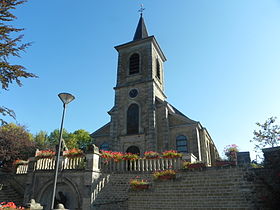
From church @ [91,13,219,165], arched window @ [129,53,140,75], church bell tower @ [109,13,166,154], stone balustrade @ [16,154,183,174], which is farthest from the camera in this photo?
arched window @ [129,53,140,75]

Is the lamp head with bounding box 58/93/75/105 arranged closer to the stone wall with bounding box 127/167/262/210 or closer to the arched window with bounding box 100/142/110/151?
the stone wall with bounding box 127/167/262/210

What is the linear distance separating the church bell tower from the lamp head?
37.9 feet

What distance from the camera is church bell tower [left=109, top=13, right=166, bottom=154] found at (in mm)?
18406

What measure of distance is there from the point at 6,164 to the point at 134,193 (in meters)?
12.4

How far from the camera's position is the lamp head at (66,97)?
6883mm

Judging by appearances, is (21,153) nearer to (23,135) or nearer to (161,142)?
(23,135)

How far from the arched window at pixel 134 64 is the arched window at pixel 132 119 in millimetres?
4179

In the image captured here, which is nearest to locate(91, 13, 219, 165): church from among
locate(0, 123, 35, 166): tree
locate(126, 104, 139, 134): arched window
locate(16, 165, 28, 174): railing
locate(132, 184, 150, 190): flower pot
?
locate(126, 104, 139, 134): arched window

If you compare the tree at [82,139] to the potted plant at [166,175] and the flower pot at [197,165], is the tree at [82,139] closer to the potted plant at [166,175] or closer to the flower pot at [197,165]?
the potted plant at [166,175]

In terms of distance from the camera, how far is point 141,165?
36.0 ft

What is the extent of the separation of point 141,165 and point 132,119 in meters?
8.92

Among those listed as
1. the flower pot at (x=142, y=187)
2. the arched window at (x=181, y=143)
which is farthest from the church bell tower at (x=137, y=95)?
the flower pot at (x=142, y=187)

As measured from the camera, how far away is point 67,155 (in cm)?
1109

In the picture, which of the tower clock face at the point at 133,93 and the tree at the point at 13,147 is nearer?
the tree at the point at 13,147
